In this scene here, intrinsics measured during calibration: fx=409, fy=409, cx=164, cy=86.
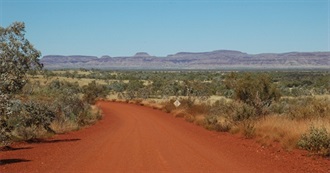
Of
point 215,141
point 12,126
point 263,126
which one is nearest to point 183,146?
point 215,141

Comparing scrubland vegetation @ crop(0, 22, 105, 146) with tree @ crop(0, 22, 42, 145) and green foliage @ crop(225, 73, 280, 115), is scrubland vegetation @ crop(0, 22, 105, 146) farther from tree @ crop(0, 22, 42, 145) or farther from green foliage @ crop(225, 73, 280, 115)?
green foliage @ crop(225, 73, 280, 115)

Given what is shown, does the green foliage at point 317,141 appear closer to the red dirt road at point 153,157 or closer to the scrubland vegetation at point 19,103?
the red dirt road at point 153,157

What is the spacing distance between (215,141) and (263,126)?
2.41 metres

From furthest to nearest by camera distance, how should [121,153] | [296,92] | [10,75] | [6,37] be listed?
[296,92], [6,37], [10,75], [121,153]

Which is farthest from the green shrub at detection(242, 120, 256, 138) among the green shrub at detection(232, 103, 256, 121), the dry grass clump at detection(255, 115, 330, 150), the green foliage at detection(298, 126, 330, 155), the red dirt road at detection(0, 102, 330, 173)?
the green foliage at detection(298, 126, 330, 155)

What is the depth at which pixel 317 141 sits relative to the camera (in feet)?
41.3

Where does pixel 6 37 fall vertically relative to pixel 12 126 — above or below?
above

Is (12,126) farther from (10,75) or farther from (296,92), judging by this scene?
(296,92)

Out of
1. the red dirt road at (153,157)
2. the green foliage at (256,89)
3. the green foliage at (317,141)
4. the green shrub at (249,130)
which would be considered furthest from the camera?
the green foliage at (256,89)

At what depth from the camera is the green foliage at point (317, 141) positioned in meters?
12.3

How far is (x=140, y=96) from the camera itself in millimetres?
58719

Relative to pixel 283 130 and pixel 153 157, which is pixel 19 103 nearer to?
pixel 153 157

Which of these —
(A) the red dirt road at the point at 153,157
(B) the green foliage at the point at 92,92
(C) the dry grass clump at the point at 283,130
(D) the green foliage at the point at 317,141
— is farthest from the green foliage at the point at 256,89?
(B) the green foliage at the point at 92,92

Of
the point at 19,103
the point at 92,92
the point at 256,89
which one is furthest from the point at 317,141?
the point at 92,92
